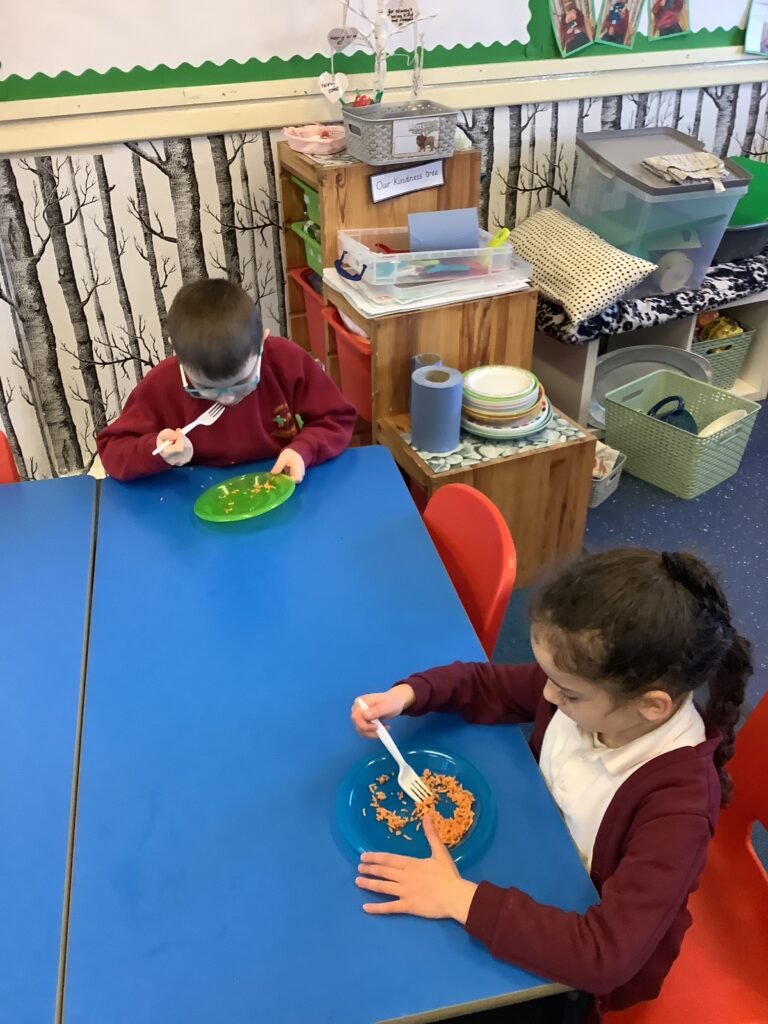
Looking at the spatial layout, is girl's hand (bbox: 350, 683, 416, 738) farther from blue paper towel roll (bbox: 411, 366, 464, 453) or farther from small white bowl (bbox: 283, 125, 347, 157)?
small white bowl (bbox: 283, 125, 347, 157)

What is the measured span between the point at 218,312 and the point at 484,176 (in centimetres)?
160

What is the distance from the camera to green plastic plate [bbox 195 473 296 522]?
4.46 feet

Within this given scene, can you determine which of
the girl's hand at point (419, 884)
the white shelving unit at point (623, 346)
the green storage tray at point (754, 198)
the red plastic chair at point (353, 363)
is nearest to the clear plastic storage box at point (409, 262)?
the red plastic chair at point (353, 363)

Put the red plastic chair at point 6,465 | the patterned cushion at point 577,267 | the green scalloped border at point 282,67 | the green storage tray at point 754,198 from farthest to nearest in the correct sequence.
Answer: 1. the green storage tray at point 754,198
2. the patterned cushion at point 577,267
3. the green scalloped border at point 282,67
4. the red plastic chair at point 6,465

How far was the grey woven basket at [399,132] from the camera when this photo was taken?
6.39ft

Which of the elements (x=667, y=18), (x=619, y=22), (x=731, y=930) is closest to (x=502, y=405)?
(x=731, y=930)

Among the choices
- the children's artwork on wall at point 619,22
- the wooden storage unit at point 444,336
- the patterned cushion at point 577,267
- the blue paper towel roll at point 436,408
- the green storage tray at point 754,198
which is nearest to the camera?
the blue paper towel roll at point 436,408

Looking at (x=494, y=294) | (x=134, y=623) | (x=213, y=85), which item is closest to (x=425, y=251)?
(x=494, y=294)

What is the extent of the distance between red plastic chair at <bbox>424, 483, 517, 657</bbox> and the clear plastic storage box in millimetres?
820

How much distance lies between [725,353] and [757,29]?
104 centimetres

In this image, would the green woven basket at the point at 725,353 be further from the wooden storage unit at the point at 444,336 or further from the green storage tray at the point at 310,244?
the green storage tray at the point at 310,244

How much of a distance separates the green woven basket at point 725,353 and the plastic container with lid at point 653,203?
12.1 inches

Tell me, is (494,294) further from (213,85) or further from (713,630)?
(713,630)

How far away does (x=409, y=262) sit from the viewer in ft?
6.55
